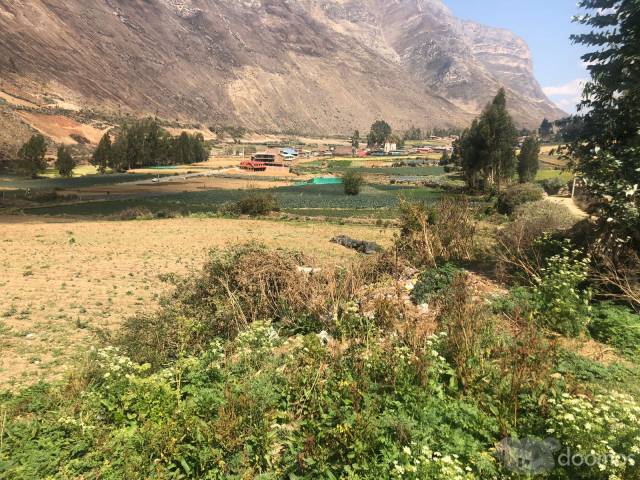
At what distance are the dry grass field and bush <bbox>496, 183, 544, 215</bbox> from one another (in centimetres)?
1550

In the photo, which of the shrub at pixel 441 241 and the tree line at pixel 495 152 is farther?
the tree line at pixel 495 152

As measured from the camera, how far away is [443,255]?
1235 cm

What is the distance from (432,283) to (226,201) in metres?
43.4

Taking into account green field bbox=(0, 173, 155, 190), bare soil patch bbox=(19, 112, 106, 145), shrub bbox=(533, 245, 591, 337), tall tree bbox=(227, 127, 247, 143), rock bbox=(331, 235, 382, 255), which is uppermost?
tall tree bbox=(227, 127, 247, 143)

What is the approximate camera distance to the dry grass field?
9.57 meters

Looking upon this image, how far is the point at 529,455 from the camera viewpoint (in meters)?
4.33

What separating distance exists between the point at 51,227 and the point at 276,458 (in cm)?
2983

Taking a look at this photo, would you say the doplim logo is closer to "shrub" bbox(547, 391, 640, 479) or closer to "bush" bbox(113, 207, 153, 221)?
"shrub" bbox(547, 391, 640, 479)

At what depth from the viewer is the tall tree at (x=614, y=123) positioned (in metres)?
8.30

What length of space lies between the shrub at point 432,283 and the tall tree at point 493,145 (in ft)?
157

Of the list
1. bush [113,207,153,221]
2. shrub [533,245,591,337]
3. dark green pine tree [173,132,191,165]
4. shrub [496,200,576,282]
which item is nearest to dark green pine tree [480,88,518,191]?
bush [113,207,153,221]

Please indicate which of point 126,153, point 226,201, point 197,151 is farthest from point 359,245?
point 197,151

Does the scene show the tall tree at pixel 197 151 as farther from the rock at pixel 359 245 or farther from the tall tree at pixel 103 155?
the rock at pixel 359 245

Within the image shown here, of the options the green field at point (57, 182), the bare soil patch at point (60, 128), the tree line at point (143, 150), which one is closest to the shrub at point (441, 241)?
the green field at point (57, 182)
